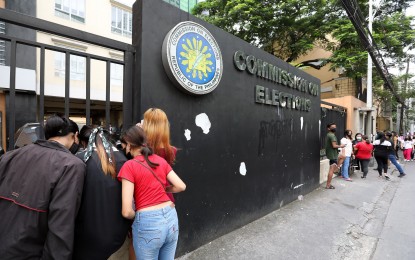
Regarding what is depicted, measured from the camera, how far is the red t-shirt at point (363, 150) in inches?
352

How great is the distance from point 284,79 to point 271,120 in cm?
100

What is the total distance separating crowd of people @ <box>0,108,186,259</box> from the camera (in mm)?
1472

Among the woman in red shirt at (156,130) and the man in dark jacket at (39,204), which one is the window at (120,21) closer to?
the woman in red shirt at (156,130)

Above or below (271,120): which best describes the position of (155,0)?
above

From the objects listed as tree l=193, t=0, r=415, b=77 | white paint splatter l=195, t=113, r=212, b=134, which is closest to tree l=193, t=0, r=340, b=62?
tree l=193, t=0, r=415, b=77

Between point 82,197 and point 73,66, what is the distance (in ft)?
42.8

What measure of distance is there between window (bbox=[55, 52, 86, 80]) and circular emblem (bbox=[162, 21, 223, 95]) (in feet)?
33.1

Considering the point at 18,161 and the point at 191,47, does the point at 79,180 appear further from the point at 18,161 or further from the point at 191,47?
the point at 191,47

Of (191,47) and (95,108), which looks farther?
(95,108)

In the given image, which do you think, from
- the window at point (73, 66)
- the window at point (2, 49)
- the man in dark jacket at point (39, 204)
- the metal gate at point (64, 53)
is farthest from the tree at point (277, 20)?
the man in dark jacket at point (39, 204)

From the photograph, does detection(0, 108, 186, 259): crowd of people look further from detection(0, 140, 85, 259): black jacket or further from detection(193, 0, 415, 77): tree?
detection(193, 0, 415, 77): tree

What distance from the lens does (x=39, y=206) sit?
1.47 m

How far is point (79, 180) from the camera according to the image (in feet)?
5.09

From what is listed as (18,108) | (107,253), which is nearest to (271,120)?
(107,253)
